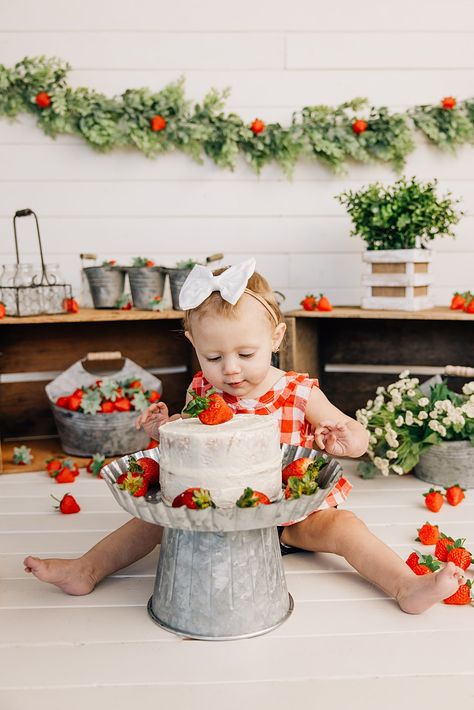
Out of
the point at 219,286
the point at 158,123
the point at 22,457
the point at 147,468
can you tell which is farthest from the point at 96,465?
the point at 158,123

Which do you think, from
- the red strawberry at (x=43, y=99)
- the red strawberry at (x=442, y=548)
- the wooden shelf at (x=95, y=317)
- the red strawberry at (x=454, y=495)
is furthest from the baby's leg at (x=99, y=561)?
the red strawberry at (x=43, y=99)

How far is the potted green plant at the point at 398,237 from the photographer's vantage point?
117 inches

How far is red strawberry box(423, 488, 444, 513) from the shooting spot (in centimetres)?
240

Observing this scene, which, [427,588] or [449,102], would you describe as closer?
[427,588]

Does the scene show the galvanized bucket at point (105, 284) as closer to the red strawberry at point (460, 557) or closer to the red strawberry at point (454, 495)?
the red strawberry at point (454, 495)

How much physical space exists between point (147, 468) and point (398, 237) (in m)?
1.78

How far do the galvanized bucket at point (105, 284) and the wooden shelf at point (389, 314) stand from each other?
2.48 ft

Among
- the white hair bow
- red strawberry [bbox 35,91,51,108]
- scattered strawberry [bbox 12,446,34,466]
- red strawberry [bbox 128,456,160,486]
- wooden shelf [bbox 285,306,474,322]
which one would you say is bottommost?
scattered strawberry [bbox 12,446,34,466]

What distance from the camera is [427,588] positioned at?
1.63 m

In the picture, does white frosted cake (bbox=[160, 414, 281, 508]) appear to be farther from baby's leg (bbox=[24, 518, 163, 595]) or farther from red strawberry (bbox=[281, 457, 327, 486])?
baby's leg (bbox=[24, 518, 163, 595])

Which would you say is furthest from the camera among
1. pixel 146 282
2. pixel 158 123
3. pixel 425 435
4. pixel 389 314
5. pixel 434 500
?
pixel 158 123

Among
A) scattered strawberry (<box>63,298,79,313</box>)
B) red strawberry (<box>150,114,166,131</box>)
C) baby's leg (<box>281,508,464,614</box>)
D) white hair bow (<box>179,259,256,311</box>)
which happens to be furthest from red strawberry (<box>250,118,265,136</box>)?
baby's leg (<box>281,508,464,614</box>)

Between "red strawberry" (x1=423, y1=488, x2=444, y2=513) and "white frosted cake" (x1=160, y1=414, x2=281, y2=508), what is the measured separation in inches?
39.3

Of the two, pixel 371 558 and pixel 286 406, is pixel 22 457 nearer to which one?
pixel 286 406
